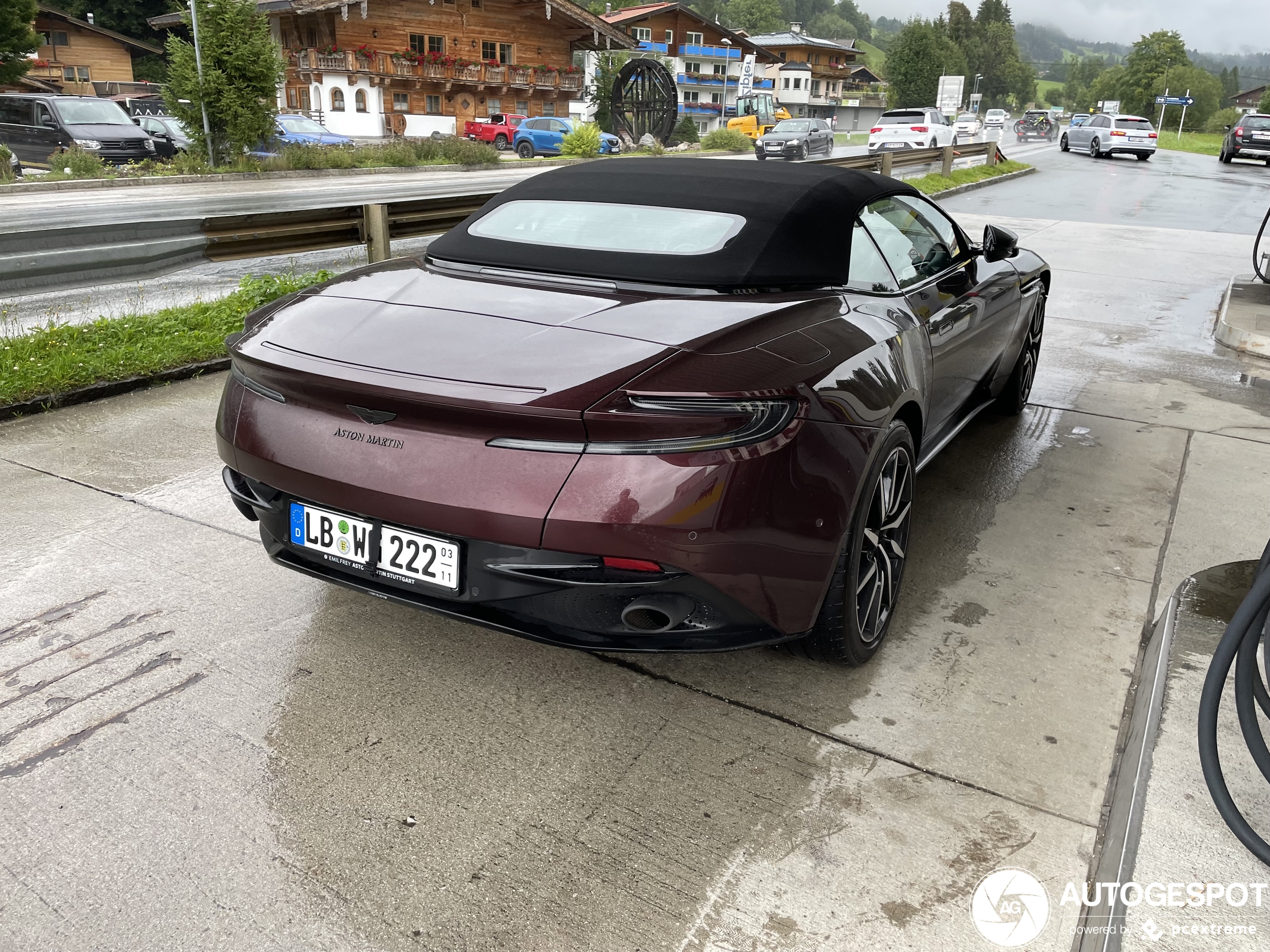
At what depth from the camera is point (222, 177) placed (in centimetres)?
2294

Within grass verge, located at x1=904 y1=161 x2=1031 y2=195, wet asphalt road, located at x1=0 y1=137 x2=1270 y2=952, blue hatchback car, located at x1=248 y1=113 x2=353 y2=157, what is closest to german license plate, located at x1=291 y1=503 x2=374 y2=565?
wet asphalt road, located at x1=0 y1=137 x2=1270 y2=952

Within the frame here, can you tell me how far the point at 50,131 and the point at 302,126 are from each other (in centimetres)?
775

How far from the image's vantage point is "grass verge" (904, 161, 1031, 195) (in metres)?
19.4

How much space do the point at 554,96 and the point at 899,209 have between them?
52.3m

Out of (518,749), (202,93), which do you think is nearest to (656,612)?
(518,749)

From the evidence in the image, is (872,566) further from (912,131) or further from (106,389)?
(912,131)

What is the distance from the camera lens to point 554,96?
5206 cm

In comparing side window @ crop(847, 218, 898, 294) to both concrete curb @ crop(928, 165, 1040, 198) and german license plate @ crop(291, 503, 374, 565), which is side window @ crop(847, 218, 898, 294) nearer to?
german license plate @ crop(291, 503, 374, 565)

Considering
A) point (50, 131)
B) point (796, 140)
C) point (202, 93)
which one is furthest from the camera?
point (796, 140)

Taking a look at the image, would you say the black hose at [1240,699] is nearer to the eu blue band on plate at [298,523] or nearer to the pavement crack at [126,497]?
the eu blue band on plate at [298,523]

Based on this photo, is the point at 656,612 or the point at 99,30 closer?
the point at 656,612

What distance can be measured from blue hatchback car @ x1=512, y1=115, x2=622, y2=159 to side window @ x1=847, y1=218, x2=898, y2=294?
35297 millimetres

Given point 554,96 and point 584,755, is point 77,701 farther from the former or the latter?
point 554,96

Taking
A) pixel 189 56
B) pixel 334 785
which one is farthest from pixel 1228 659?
pixel 189 56
